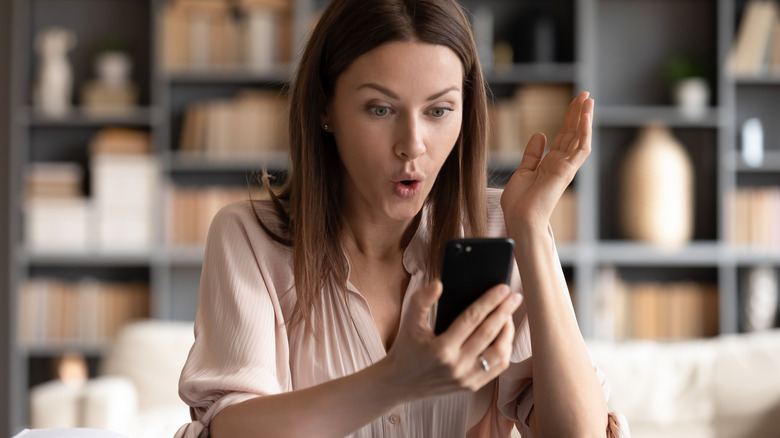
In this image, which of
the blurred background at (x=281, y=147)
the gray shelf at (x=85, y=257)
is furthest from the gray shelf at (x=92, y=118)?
the gray shelf at (x=85, y=257)

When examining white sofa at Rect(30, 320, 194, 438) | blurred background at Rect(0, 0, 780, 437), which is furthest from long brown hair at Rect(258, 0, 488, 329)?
blurred background at Rect(0, 0, 780, 437)

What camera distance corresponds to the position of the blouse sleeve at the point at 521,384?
130cm

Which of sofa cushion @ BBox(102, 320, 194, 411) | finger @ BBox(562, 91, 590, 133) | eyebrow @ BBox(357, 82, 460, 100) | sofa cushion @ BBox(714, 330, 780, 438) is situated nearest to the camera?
eyebrow @ BBox(357, 82, 460, 100)

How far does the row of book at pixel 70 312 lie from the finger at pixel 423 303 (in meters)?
3.36

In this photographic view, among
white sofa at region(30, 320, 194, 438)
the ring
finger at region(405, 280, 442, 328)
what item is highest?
finger at region(405, 280, 442, 328)

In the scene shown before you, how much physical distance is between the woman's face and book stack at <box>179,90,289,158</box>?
277 cm

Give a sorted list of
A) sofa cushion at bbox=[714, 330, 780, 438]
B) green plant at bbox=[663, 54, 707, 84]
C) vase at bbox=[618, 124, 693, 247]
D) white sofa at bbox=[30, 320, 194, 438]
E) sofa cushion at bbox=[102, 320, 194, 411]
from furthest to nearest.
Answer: green plant at bbox=[663, 54, 707, 84], vase at bbox=[618, 124, 693, 247], sofa cushion at bbox=[102, 320, 194, 411], white sofa at bbox=[30, 320, 194, 438], sofa cushion at bbox=[714, 330, 780, 438]

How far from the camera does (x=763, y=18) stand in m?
3.84

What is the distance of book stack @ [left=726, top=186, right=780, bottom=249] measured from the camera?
3.88 metres

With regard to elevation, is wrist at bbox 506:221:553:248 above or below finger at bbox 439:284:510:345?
above

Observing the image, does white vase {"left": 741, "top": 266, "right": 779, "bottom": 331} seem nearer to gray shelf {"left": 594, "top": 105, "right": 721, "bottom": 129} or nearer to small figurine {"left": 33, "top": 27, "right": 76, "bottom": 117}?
gray shelf {"left": 594, "top": 105, "right": 721, "bottom": 129}

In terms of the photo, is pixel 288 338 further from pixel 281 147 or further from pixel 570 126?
pixel 281 147

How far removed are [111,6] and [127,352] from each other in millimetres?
2034

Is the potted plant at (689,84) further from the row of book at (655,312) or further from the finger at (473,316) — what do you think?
the finger at (473,316)
